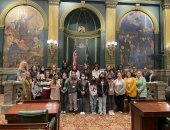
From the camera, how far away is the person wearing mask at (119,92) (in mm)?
9891

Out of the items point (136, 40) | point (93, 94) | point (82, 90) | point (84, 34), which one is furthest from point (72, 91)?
point (136, 40)

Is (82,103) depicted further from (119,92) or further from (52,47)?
(52,47)

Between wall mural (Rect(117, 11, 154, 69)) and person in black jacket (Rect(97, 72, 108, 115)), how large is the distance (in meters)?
7.14

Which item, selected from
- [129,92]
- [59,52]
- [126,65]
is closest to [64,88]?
[129,92]

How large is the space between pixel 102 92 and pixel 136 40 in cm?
842

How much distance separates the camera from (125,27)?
16812 mm

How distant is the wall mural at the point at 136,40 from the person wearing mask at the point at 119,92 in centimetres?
659

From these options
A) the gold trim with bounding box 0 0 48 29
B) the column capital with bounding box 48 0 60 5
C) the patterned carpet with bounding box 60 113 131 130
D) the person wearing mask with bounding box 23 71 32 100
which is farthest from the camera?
the column capital with bounding box 48 0 60 5

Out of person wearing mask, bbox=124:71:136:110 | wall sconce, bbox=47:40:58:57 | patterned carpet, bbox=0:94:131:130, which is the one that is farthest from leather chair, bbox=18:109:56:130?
wall sconce, bbox=47:40:58:57

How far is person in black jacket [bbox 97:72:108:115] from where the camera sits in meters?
9.48

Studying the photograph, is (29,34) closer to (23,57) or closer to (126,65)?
(23,57)

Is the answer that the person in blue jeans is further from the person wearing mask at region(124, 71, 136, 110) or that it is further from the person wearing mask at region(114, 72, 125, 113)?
the person wearing mask at region(124, 71, 136, 110)

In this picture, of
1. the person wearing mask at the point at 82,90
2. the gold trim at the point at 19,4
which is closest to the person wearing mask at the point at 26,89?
the person wearing mask at the point at 82,90

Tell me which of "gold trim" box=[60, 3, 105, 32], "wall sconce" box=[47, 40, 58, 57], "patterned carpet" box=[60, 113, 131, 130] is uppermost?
"gold trim" box=[60, 3, 105, 32]
